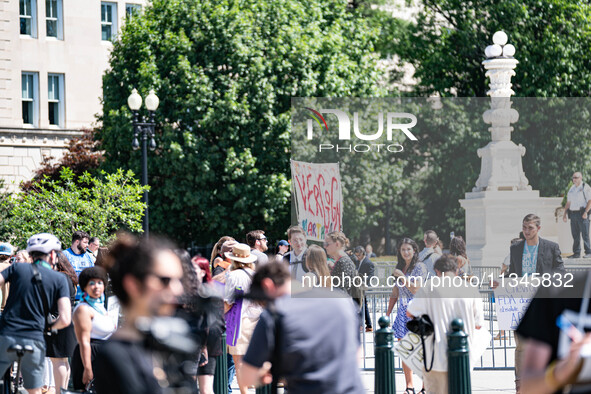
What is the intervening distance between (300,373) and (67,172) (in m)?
18.8

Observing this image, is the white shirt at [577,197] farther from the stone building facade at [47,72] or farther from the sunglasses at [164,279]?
the stone building facade at [47,72]

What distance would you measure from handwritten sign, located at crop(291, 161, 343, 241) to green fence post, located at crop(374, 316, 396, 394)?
5477mm

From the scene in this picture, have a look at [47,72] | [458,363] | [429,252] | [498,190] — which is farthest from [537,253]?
[47,72]

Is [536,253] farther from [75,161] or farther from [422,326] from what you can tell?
[75,161]

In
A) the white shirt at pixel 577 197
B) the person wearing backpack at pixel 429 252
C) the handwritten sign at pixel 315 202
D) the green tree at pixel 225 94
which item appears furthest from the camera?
the green tree at pixel 225 94

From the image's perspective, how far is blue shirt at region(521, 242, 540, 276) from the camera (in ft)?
40.1

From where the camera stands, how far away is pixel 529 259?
12.4 m

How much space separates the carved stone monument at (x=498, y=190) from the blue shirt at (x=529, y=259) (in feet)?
26.2

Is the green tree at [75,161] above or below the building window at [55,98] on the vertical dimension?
below

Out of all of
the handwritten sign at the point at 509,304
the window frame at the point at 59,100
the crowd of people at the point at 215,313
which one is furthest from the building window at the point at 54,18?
the handwritten sign at the point at 509,304

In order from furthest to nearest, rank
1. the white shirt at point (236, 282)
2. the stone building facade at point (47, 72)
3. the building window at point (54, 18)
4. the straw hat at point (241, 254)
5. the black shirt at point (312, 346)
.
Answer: the building window at point (54, 18) < the stone building facade at point (47, 72) < the straw hat at point (241, 254) < the white shirt at point (236, 282) < the black shirt at point (312, 346)

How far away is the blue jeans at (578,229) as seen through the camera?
18922mm

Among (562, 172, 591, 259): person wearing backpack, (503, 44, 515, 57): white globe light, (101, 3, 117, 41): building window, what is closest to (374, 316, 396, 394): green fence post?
(562, 172, 591, 259): person wearing backpack

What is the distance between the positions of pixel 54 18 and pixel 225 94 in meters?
14.5
